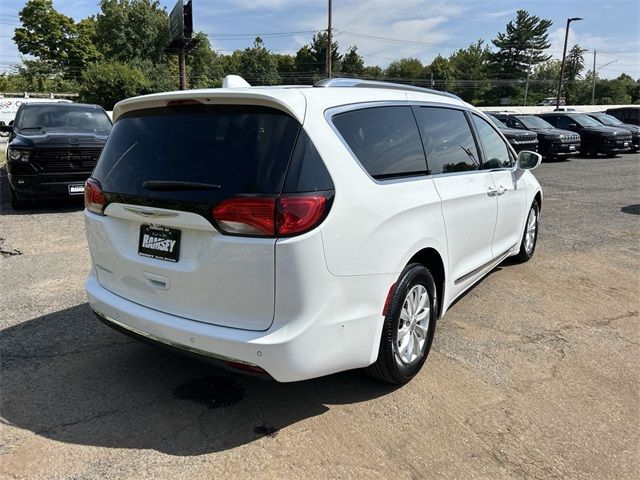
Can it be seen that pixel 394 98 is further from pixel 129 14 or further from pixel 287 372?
pixel 129 14

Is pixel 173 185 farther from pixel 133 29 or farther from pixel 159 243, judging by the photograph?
pixel 133 29

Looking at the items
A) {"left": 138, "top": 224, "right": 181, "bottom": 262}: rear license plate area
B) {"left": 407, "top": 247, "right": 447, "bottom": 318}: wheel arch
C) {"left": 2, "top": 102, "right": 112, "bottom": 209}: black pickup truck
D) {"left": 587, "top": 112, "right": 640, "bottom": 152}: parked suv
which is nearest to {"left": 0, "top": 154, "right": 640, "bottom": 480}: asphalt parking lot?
{"left": 407, "top": 247, "right": 447, "bottom": 318}: wheel arch

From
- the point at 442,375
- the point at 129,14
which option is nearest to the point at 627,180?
the point at 442,375

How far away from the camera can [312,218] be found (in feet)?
8.13

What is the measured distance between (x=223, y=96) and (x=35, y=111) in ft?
29.0

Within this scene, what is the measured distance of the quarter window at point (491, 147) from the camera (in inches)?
176

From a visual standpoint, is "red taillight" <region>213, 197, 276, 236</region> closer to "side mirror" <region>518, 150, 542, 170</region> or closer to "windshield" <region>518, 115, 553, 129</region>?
"side mirror" <region>518, 150, 542, 170</region>

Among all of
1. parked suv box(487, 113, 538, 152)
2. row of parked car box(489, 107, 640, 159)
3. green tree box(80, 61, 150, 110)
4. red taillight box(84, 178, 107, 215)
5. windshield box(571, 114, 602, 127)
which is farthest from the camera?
green tree box(80, 61, 150, 110)

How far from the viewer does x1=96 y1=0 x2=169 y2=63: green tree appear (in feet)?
235

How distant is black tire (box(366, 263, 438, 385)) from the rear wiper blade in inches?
47.1

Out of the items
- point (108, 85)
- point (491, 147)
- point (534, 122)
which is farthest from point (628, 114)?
point (108, 85)

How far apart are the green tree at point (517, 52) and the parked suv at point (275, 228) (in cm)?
9554

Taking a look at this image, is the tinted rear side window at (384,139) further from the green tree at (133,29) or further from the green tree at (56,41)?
the green tree at (56,41)

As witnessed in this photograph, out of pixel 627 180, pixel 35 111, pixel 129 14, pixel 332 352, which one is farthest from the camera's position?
pixel 129 14
